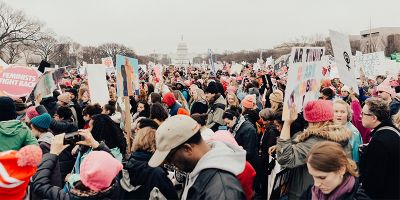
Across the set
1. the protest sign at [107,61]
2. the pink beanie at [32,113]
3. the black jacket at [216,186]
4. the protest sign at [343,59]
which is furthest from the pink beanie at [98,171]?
the protest sign at [107,61]

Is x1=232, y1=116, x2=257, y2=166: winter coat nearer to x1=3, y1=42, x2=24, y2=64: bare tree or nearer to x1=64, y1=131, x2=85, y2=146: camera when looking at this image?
x1=64, y1=131, x2=85, y2=146: camera

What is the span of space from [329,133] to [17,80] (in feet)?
20.0

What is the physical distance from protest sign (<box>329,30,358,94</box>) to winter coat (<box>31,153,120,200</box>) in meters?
4.29

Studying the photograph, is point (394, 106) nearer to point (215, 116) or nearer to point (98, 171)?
point (215, 116)

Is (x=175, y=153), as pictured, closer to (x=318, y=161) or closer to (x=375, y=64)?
(x=318, y=161)

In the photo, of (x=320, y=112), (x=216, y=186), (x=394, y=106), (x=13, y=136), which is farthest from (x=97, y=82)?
(x=216, y=186)

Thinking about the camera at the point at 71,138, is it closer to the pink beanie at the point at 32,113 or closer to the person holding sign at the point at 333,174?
the person holding sign at the point at 333,174

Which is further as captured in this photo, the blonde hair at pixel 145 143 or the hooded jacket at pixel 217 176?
the blonde hair at pixel 145 143

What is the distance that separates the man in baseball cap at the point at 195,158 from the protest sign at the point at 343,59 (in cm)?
446

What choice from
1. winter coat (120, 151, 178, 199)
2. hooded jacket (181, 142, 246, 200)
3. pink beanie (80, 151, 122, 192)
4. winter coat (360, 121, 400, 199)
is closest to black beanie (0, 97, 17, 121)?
winter coat (120, 151, 178, 199)

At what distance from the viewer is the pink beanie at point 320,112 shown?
3752 mm

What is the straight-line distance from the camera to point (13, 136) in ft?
14.0

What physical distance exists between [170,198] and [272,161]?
2.19 metres

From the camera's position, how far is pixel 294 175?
3.77 m
